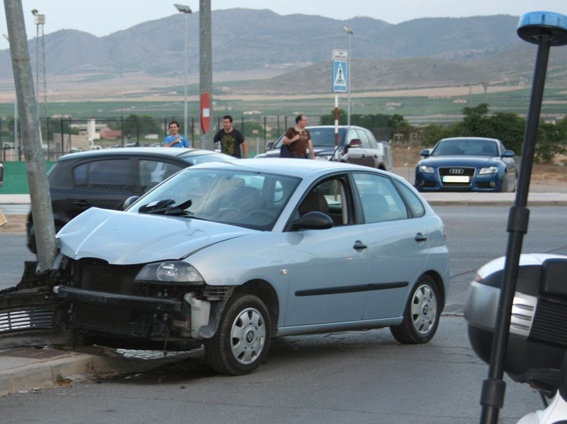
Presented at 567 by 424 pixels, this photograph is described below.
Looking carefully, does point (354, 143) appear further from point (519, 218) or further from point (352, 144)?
point (519, 218)

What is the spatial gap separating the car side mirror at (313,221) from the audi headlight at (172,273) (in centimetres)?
120

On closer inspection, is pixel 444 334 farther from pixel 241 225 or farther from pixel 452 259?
pixel 452 259

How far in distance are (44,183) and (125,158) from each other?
5.06m

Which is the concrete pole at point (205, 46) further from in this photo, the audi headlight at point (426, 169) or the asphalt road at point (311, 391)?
the asphalt road at point (311, 391)

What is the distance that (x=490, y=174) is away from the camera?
27.7 metres

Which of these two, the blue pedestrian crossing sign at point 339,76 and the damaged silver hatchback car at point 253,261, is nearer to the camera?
the damaged silver hatchback car at point 253,261

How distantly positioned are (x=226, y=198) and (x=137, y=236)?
114cm

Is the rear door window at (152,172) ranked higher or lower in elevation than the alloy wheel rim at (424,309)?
higher

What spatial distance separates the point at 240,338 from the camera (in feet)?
26.9

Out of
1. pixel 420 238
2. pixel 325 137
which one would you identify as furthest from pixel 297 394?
pixel 325 137

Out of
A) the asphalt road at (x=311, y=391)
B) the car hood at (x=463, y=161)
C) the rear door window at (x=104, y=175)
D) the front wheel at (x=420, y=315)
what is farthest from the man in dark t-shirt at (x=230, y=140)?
the front wheel at (x=420, y=315)

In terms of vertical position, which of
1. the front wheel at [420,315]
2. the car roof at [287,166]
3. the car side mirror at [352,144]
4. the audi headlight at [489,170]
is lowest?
the audi headlight at [489,170]

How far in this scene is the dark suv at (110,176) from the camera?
46.2 ft

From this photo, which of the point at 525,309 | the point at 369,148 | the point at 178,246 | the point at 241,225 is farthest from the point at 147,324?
the point at 369,148
